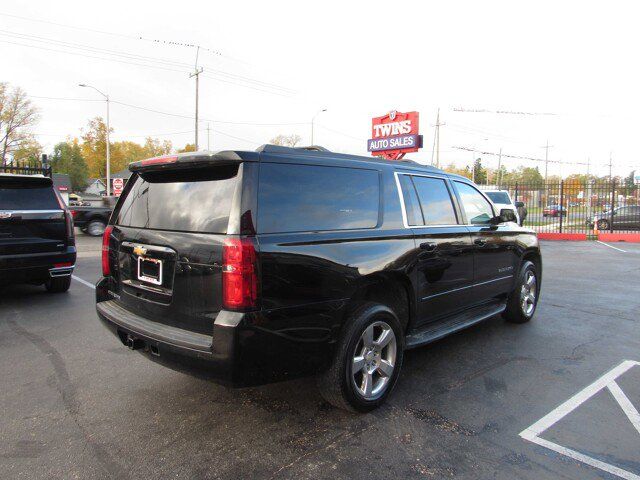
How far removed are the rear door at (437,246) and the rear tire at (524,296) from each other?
1.21m

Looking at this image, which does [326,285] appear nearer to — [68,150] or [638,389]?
[638,389]

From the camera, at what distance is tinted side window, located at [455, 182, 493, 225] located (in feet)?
15.5

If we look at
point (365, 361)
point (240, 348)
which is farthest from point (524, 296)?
point (240, 348)

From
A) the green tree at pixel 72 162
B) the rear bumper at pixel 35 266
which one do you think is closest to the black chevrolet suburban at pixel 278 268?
the rear bumper at pixel 35 266

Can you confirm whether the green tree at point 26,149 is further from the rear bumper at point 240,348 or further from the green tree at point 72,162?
the rear bumper at point 240,348

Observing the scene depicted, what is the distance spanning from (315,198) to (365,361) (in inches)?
48.7

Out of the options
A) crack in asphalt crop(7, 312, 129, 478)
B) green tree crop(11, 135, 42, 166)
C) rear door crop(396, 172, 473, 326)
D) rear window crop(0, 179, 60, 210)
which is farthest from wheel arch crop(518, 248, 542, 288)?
green tree crop(11, 135, 42, 166)

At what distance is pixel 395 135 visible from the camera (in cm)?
2406

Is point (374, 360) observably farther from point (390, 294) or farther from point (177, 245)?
point (177, 245)

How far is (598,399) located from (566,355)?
102 centimetres

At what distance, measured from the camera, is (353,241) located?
10.3 ft

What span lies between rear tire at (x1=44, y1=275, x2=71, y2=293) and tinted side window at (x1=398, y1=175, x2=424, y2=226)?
5.59 meters

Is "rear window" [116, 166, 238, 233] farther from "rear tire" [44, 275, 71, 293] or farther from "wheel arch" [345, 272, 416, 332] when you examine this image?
"rear tire" [44, 275, 71, 293]

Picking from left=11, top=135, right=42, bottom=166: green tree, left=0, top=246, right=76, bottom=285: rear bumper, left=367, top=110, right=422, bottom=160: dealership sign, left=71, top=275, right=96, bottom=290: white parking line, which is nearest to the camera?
left=0, top=246, right=76, bottom=285: rear bumper
